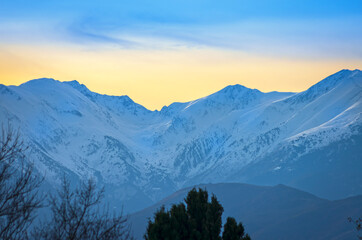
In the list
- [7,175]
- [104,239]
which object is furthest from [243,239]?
[7,175]

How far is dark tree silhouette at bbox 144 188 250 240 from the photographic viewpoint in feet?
151

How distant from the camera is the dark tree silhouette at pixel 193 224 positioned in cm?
4616

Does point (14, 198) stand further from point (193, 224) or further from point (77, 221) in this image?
point (193, 224)

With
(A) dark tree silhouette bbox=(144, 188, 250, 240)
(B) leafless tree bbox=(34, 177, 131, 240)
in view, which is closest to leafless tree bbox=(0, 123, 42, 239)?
(B) leafless tree bbox=(34, 177, 131, 240)

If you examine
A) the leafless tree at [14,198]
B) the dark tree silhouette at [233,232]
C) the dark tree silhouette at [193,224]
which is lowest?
the dark tree silhouette at [233,232]

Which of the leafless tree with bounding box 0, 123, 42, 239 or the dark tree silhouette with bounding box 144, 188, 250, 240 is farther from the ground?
the leafless tree with bounding box 0, 123, 42, 239

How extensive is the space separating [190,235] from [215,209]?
11.5 ft

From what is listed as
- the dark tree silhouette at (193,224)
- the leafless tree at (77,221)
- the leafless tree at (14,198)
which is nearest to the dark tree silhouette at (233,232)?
the dark tree silhouette at (193,224)

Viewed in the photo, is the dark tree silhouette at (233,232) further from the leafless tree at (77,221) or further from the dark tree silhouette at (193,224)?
the leafless tree at (77,221)

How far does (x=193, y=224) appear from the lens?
4753cm

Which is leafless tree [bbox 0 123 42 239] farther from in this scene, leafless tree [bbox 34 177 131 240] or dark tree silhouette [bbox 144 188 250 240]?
dark tree silhouette [bbox 144 188 250 240]

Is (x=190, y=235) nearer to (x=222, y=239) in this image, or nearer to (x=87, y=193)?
(x=222, y=239)

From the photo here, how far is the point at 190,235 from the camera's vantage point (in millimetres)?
46969

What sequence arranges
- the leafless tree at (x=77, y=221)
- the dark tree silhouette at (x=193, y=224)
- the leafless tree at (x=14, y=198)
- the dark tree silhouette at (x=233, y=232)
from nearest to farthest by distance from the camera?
the leafless tree at (x=14, y=198)
the leafless tree at (x=77, y=221)
the dark tree silhouette at (x=193, y=224)
the dark tree silhouette at (x=233, y=232)
